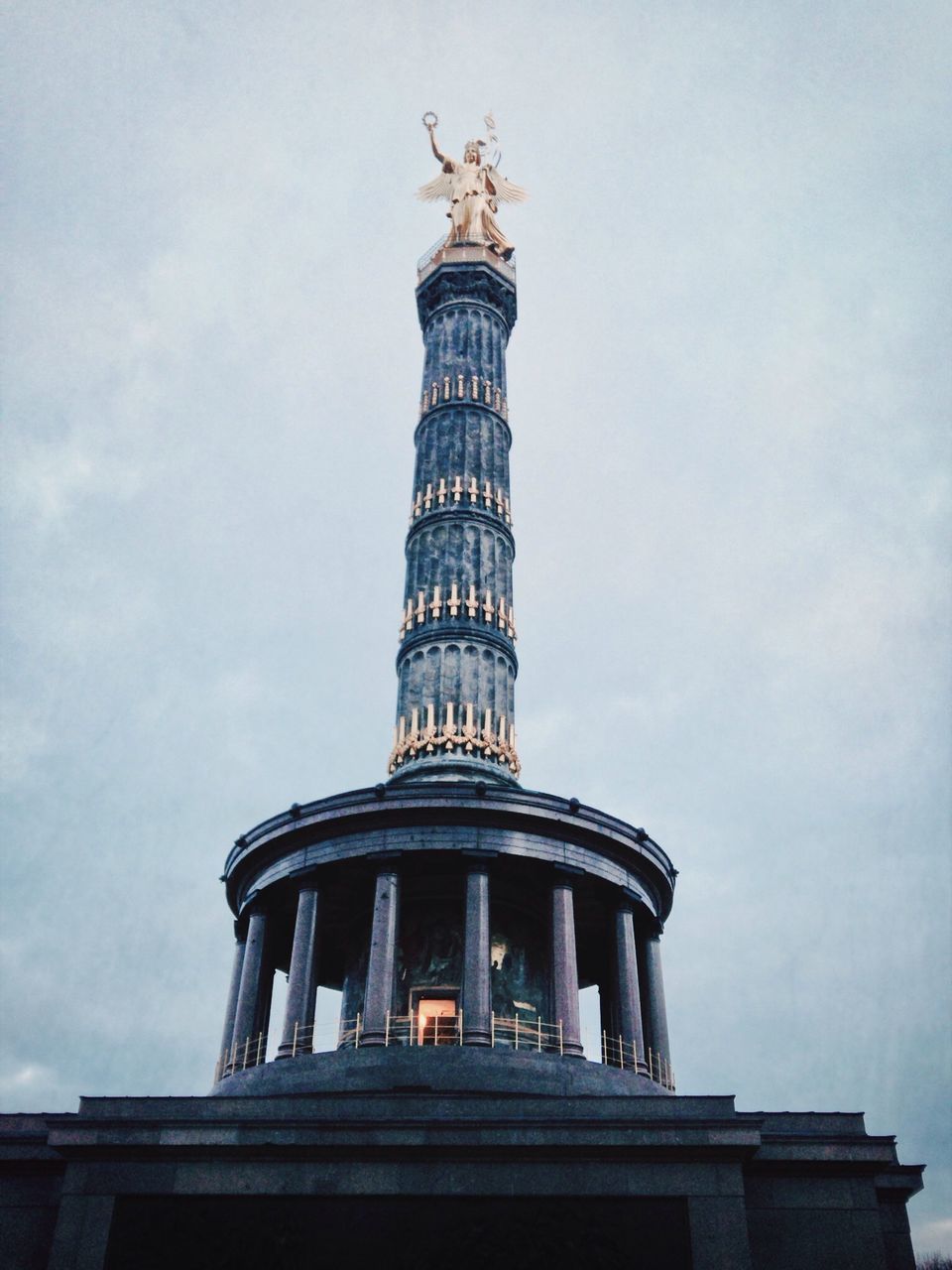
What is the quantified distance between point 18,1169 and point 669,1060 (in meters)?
14.5

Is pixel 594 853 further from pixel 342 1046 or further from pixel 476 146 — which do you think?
pixel 476 146

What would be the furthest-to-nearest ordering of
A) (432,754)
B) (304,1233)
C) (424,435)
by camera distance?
1. (424,435)
2. (432,754)
3. (304,1233)

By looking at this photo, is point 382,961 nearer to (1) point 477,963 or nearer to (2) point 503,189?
(1) point 477,963

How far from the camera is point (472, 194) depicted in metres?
41.2

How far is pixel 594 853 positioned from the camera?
25.4 m

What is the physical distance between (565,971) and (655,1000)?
4674 mm

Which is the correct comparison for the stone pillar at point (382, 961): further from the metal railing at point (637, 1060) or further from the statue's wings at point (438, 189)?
the statue's wings at point (438, 189)

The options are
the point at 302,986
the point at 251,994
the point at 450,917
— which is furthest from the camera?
the point at 450,917

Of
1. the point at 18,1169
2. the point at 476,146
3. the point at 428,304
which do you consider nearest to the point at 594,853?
the point at 18,1169

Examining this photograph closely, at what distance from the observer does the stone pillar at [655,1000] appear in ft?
84.9

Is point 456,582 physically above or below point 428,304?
below

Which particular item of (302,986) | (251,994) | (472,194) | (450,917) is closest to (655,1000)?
(450,917)

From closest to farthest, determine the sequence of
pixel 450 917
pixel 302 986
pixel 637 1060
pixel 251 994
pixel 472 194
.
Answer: pixel 302 986, pixel 637 1060, pixel 251 994, pixel 450 917, pixel 472 194

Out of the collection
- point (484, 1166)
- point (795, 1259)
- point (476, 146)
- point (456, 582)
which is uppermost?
point (476, 146)
